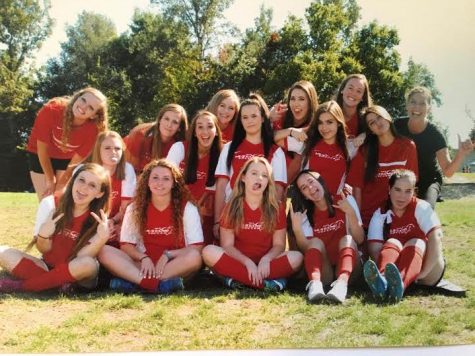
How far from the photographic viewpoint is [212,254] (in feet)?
9.08

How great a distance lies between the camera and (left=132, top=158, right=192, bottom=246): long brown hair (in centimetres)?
286

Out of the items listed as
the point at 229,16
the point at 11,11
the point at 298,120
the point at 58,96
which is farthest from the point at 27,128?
the point at 298,120

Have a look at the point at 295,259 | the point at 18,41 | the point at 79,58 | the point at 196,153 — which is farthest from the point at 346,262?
the point at 18,41

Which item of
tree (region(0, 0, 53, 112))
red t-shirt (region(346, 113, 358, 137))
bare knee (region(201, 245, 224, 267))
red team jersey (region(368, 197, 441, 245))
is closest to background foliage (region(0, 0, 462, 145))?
tree (region(0, 0, 53, 112))

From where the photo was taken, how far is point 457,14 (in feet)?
9.17

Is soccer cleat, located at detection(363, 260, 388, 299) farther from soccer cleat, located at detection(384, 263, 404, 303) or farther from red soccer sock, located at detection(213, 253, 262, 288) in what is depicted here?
red soccer sock, located at detection(213, 253, 262, 288)

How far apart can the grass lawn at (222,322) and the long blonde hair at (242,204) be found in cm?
37

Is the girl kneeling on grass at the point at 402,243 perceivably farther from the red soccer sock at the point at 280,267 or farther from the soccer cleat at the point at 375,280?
the red soccer sock at the point at 280,267

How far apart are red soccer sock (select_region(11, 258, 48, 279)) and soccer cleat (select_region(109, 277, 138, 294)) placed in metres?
0.35

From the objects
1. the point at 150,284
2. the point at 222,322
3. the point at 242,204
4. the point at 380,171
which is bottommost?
the point at 222,322

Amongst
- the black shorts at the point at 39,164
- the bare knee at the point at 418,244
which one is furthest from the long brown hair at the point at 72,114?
the bare knee at the point at 418,244

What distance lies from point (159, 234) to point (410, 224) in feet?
4.30

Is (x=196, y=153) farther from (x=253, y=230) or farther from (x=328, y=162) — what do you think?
(x=328, y=162)

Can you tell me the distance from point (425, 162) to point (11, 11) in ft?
7.93
